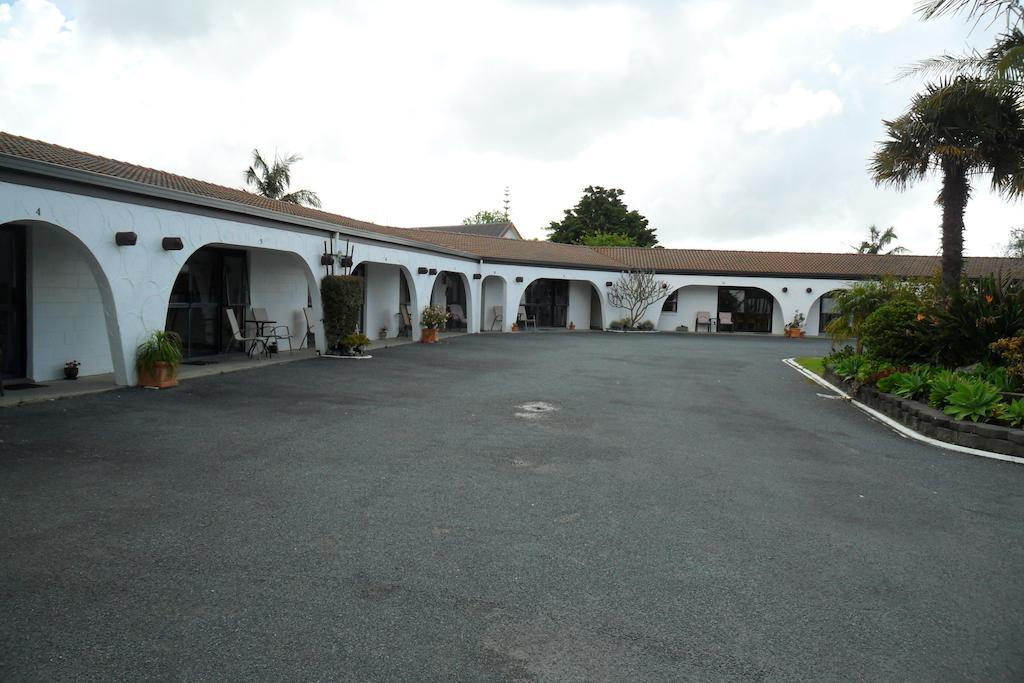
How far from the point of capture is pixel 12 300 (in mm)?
9406

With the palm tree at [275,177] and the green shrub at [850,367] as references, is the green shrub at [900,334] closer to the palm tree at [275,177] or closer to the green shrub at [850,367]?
the green shrub at [850,367]

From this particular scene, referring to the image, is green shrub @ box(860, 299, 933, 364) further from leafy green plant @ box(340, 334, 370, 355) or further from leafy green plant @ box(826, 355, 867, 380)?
leafy green plant @ box(340, 334, 370, 355)

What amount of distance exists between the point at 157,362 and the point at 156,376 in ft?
0.67

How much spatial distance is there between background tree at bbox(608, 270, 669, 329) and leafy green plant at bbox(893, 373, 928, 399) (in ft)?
64.6

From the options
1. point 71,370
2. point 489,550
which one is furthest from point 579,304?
point 489,550

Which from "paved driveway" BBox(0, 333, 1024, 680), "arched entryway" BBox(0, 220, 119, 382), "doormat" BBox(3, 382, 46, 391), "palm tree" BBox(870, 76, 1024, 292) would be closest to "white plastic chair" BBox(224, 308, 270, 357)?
"arched entryway" BBox(0, 220, 119, 382)

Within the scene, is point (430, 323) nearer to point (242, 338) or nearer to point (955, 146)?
point (242, 338)

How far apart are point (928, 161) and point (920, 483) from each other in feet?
36.9

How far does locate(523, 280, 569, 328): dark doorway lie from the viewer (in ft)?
98.2

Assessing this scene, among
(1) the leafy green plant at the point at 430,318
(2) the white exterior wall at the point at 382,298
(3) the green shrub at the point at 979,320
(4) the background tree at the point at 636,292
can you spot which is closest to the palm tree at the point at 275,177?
(4) the background tree at the point at 636,292

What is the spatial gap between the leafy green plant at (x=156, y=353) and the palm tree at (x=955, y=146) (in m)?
13.4

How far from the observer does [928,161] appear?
14344 mm

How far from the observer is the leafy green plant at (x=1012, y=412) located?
7.47 m

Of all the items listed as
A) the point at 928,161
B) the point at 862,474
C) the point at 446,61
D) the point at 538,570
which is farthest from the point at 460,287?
the point at 538,570
